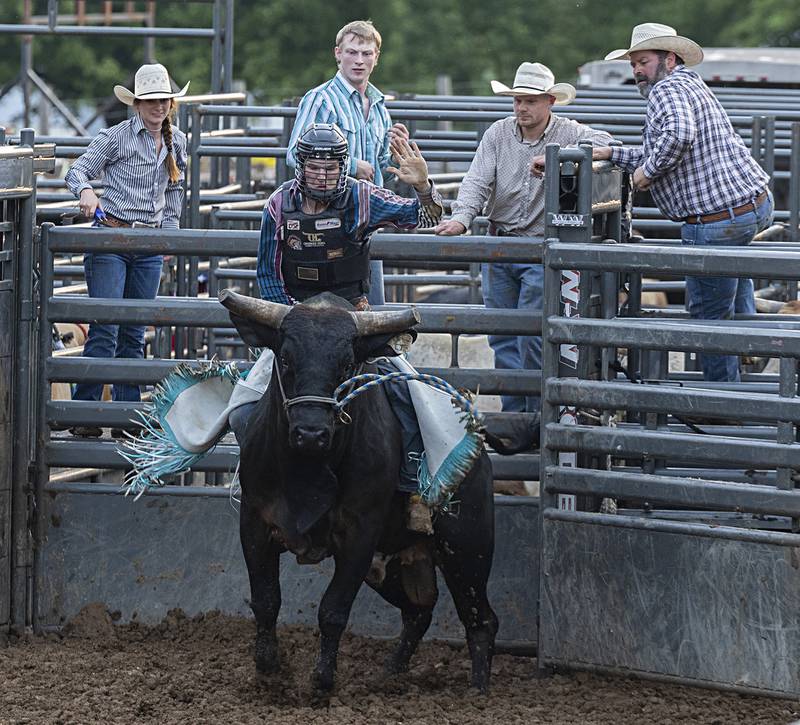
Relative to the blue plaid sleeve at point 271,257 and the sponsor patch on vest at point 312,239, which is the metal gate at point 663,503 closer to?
the sponsor patch on vest at point 312,239

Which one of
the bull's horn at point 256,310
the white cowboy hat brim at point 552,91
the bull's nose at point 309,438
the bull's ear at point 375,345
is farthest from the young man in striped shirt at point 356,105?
the bull's nose at point 309,438

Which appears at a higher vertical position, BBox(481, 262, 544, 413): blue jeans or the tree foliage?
the tree foliage

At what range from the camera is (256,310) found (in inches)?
221

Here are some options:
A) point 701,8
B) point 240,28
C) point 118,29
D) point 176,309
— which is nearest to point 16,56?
point 240,28

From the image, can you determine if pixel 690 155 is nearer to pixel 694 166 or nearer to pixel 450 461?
pixel 694 166

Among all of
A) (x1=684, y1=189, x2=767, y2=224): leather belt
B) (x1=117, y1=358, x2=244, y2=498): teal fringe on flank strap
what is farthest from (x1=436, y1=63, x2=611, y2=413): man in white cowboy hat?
(x1=117, y1=358, x2=244, y2=498): teal fringe on flank strap

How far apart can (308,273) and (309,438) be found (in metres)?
0.99

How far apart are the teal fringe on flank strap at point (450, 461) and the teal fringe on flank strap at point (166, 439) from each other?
81 centimetres

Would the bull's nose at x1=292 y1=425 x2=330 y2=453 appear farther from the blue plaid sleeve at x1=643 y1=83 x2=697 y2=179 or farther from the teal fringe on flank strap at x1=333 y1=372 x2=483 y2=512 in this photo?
the blue plaid sleeve at x1=643 y1=83 x2=697 y2=179

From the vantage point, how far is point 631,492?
240 inches

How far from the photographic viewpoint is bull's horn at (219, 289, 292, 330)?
5609 millimetres

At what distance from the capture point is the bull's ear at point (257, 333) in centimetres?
567

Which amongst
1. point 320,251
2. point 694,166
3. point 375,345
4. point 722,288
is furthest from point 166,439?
point 694,166

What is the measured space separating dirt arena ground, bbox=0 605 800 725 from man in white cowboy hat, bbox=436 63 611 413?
1556mm
